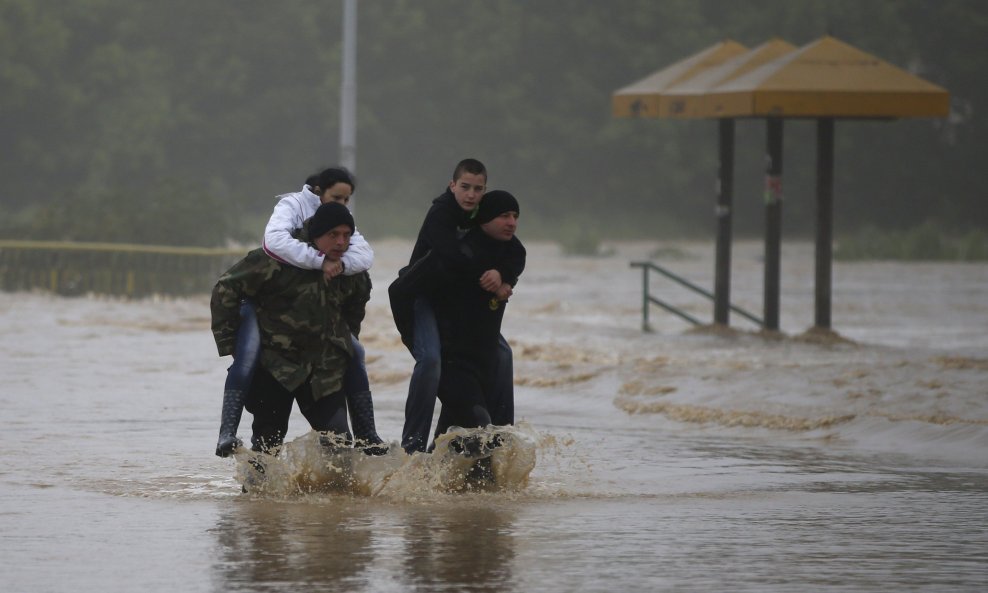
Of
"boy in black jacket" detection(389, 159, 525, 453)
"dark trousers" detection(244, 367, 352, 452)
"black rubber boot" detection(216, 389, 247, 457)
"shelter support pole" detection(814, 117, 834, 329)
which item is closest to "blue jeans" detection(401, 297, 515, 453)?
"boy in black jacket" detection(389, 159, 525, 453)

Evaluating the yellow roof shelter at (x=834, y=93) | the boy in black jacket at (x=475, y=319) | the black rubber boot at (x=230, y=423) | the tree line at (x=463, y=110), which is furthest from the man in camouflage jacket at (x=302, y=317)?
the tree line at (x=463, y=110)

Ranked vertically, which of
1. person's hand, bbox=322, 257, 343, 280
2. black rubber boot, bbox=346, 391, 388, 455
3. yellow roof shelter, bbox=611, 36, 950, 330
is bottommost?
black rubber boot, bbox=346, 391, 388, 455

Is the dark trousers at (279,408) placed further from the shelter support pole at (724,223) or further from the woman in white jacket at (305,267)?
the shelter support pole at (724,223)

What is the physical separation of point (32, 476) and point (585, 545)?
139 inches

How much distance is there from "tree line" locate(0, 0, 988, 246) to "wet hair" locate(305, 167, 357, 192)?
43249mm

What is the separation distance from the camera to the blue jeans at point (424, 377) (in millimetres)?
9578

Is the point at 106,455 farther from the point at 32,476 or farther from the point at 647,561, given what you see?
the point at 647,561

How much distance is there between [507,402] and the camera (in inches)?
390

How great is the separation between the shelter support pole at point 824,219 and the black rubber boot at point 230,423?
11801mm

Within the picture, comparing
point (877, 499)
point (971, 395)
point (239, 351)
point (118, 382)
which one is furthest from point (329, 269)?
point (118, 382)

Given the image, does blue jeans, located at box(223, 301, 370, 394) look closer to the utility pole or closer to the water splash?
the water splash

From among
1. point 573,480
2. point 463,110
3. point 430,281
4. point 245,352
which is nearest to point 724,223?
point 573,480

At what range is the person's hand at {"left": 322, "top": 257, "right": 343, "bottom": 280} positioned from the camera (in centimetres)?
909

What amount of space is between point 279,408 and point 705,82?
40.1 ft
